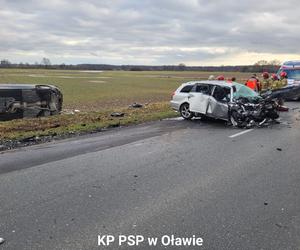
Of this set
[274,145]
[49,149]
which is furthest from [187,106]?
[49,149]

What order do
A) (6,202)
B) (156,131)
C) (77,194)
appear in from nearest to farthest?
(6,202), (77,194), (156,131)

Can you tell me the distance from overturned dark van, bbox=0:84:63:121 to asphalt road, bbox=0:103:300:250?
20.5 feet

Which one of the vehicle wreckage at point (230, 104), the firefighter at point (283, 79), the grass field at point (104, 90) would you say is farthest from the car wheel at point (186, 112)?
the firefighter at point (283, 79)

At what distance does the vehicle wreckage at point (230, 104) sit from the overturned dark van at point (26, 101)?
Result: 576 cm

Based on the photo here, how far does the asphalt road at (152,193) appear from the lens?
160 inches

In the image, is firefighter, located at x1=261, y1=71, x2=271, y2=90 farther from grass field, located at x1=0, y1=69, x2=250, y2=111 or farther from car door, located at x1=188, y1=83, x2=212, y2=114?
car door, located at x1=188, y1=83, x2=212, y2=114

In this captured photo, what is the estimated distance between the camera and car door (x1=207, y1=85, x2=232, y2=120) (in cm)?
1338

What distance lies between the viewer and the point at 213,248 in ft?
12.2

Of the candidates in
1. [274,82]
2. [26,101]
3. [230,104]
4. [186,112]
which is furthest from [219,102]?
[274,82]

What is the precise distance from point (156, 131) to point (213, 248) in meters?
8.09

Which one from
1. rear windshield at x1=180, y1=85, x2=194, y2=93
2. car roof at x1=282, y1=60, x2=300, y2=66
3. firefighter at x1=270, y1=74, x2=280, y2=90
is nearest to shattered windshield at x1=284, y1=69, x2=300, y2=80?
car roof at x1=282, y1=60, x2=300, y2=66

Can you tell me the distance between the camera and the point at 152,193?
5.42 meters

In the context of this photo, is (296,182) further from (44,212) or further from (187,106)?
(187,106)

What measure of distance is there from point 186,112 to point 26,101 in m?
6.42
